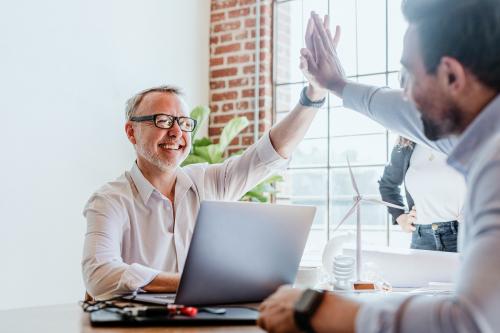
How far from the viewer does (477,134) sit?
3.16 feet

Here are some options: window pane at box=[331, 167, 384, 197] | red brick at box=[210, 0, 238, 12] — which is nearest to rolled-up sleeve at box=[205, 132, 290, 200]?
window pane at box=[331, 167, 384, 197]

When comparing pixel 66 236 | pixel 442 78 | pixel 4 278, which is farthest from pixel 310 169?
pixel 442 78

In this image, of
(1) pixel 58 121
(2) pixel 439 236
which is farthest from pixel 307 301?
(1) pixel 58 121

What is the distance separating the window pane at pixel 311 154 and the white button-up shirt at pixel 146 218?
2.29m

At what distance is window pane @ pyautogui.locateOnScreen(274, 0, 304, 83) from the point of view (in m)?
4.92

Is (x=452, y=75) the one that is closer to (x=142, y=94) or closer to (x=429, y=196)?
(x=142, y=94)

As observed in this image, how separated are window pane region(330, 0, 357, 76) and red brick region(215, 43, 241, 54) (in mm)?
806

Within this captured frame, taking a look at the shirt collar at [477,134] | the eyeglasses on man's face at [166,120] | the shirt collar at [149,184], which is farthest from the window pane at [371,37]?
the shirt collar at [477,134]

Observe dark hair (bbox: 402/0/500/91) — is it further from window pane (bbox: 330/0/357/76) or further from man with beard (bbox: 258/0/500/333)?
window pane (bbox: 330/0/357/76)

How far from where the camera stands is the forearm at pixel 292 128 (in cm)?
222

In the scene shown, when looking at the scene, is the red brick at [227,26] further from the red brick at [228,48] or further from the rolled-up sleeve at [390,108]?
the rolled-up sleeve at [390,108]

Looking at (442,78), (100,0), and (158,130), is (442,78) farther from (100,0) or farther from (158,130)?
(100,0)

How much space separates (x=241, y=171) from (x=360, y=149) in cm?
230

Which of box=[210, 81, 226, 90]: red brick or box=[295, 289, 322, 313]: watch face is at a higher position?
box=[210, 81, 226, 90]: red brick
